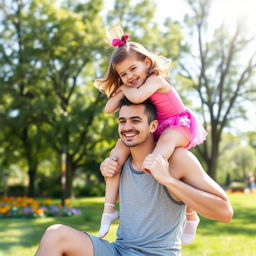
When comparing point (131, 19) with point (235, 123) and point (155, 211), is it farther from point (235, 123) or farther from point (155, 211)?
point (155, 211)

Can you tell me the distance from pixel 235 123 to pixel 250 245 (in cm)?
1508

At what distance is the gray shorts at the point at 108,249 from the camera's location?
2244 mm

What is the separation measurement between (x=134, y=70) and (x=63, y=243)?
109 centimetres

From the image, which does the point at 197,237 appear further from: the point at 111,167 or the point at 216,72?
the point at 216,72

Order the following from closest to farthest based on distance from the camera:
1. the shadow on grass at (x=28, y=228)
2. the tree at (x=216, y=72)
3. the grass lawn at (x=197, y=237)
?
the grass lawn at (x=197, y=237)
the shadow on grass at (x=28, y=228)
the tree at (x=216, y=72)

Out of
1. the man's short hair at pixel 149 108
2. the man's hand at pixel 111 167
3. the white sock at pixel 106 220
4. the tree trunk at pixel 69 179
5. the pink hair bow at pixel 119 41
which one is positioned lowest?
the tree trunk at pixel 69 179

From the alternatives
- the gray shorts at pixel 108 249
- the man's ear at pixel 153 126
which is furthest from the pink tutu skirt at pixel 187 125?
the gray shorts at pixel 108 249

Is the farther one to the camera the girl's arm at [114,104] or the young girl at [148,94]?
the girl's arm at [114,104]

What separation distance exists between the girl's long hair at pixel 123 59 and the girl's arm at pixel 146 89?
2.6 inches

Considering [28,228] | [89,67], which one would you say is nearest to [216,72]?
[89,67]

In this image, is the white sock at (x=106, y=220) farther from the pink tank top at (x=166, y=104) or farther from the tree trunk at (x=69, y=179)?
the tree trunk at (x=69, y=179)

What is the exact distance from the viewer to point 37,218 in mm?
10414

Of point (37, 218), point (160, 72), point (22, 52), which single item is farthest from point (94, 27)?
point (160, 72)

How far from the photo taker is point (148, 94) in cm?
245
